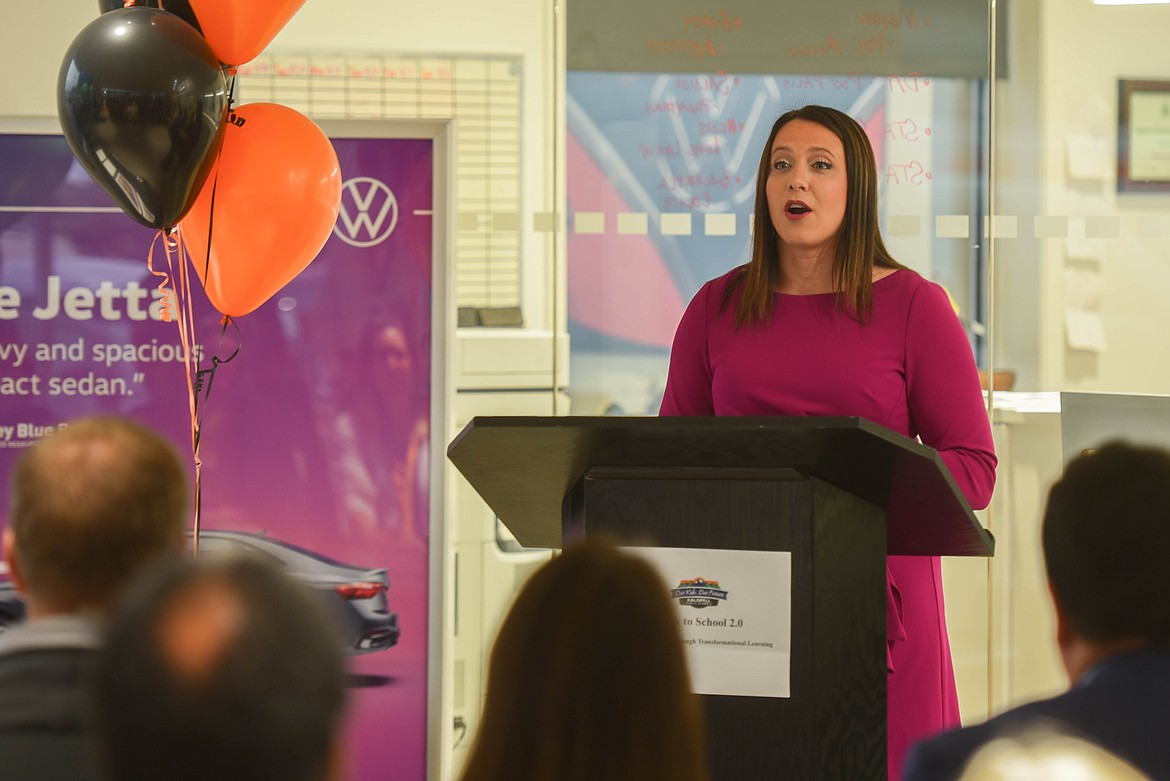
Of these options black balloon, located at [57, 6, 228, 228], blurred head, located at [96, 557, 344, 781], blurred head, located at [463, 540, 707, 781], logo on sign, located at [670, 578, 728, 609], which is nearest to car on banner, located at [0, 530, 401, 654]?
black balloon, located at [57, 6, 228, 228]

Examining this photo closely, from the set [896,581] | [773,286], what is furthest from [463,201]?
[896,581]

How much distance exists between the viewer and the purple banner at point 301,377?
3.05 meters

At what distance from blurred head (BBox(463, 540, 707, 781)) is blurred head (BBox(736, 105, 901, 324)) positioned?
1.17 m

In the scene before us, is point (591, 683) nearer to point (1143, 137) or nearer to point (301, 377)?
point (301, 377)

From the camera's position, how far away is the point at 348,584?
3.08 m

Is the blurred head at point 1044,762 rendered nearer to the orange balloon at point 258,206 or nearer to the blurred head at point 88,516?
the blurred head at point 88,516

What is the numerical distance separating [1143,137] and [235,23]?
2496 mm

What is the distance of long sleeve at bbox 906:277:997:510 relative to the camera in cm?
182

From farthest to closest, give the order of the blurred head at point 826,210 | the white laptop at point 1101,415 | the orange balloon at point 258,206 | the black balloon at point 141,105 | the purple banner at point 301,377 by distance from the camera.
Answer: the white laptop at point 1101,415 → the purple banner at point 301,377 → the orange balloon at point 258,206 → the black balloon at point 141,105 → the blurred head at point 826,210

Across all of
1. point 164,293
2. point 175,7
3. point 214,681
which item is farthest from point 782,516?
point 164,293

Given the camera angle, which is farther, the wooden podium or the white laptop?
the white laptop

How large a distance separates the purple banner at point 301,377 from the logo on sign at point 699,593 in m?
1.82

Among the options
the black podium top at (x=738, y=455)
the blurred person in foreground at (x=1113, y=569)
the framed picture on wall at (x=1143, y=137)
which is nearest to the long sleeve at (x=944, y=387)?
the black podium top at (x=738, y=455)

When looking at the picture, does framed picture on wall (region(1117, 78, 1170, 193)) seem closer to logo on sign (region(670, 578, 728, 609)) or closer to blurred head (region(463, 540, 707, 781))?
logo on sign (region(670, 578, 728, 609))
